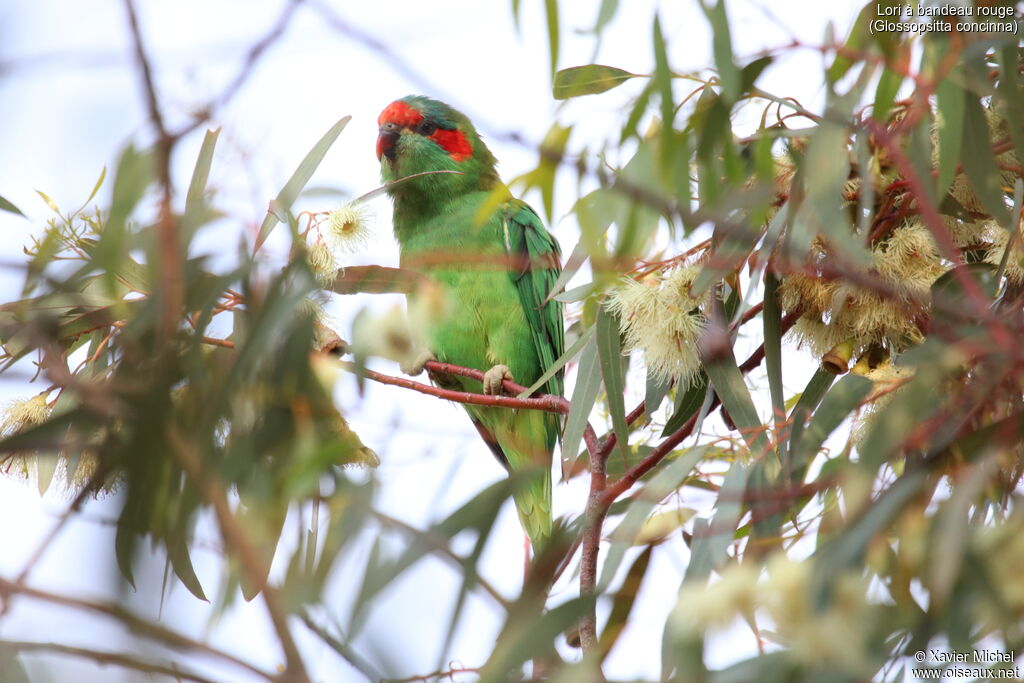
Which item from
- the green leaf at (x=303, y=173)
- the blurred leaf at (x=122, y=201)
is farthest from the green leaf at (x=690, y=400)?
the blurred leaf at (x=122, y=201)

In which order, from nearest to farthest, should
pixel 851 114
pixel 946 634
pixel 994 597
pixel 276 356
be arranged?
pixel 994 597 → pixel 946 634 → pixel 276 356 → pixel 851 114

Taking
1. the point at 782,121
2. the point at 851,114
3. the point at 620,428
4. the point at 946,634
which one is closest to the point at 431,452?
the point at 620,428

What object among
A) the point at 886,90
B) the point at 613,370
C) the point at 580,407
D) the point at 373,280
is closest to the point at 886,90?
the point at 886,90

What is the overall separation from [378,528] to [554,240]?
88.8 inches

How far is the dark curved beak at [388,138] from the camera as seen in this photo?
338 centimetres

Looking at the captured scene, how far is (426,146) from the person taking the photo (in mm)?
3375

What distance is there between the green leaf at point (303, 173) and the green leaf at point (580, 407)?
65 cm

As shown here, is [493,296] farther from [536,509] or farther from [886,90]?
[886,90]

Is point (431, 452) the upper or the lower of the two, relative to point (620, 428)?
upper

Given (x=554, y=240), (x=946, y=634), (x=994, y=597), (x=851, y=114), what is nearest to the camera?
(x=994, y=597)

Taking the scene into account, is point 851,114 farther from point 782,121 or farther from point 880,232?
point 880,232

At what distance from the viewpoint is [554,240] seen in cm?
326

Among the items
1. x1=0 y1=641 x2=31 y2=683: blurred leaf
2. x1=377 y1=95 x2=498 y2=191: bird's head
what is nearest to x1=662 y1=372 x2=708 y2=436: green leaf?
x1=0 y1=641 x2=31 y2=683: blurred leaf

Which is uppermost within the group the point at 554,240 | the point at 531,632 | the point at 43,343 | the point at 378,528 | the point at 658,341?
the point at 554,240
